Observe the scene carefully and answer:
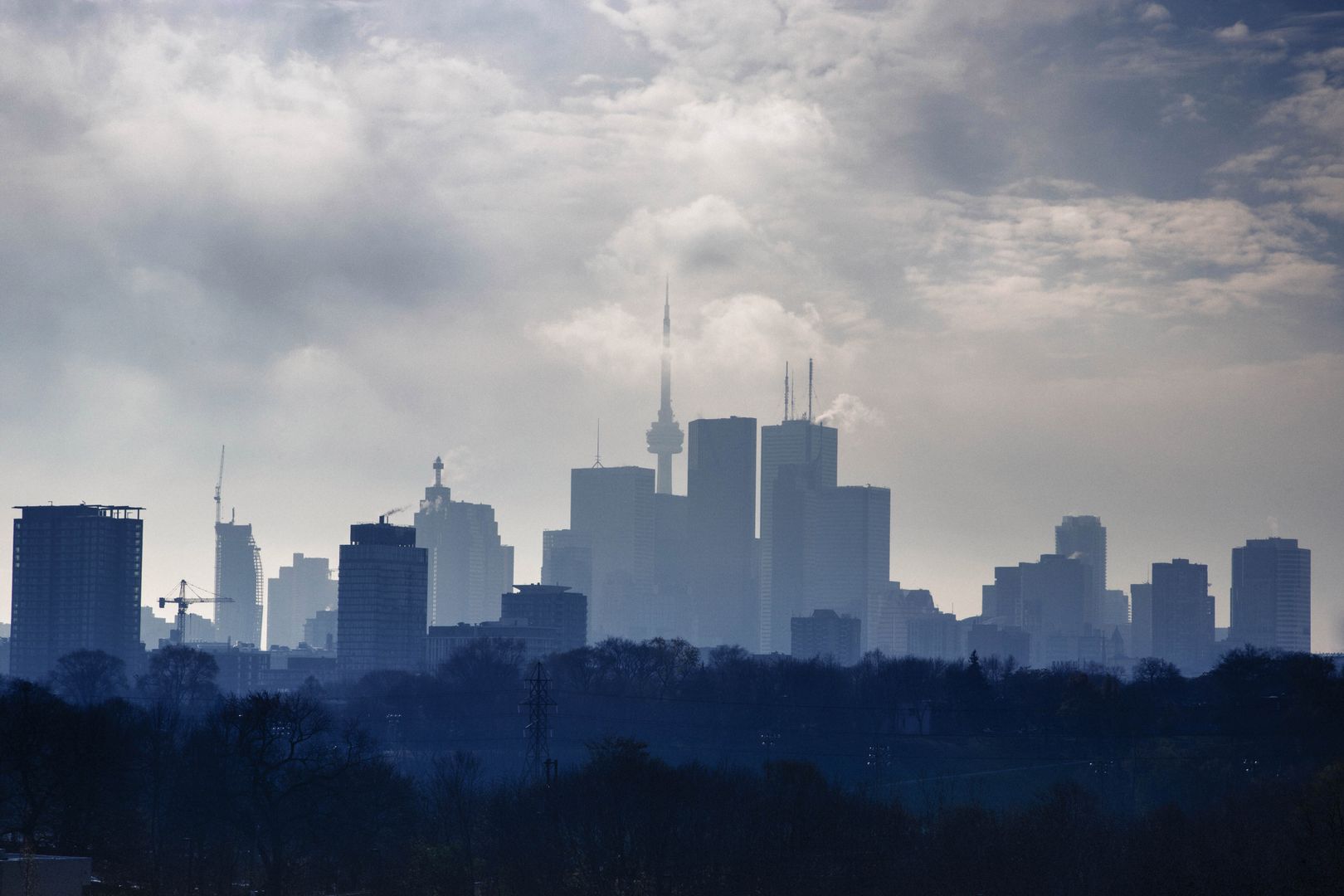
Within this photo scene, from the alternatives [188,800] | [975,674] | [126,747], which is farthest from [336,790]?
[975,674]

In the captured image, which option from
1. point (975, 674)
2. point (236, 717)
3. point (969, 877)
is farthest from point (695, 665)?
point (969, 877)

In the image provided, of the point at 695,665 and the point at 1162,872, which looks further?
the point at 695,665

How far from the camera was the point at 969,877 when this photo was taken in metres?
71.2

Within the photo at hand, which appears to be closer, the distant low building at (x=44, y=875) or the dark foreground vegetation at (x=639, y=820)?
the distant low building at (x=44, y=875)

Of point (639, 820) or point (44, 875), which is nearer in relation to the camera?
point (44, 875)

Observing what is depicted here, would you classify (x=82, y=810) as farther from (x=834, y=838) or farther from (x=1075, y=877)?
(x=1075, y=877)

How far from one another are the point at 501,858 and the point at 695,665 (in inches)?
4607

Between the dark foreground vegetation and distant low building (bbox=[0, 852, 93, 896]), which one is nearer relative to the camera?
distant low building (bbox=[0, 852, 93, 896])

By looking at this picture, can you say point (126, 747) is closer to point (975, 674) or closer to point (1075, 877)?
point (1075, 877)

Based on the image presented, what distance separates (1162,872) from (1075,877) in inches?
132

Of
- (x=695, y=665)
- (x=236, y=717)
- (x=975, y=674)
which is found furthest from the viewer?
(x=695, y=665)

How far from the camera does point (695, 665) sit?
191750 mm

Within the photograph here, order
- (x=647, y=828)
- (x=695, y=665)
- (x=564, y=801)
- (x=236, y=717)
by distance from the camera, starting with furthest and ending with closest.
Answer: (x=695, y=665)
(x=236, y=717)
(x=564, y=801)
(x=647, y=828)

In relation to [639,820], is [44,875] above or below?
below
